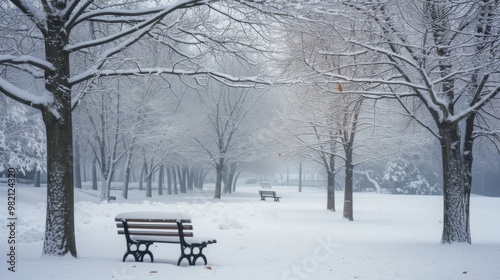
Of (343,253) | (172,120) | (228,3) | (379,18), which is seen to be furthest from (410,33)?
(172,120)

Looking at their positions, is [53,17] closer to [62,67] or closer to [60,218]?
[62,67]

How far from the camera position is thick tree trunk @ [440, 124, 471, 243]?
36.6 ft

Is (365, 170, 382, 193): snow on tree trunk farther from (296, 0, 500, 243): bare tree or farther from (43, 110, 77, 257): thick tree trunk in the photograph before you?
(43, 110, 77, 257): thick tree trunk

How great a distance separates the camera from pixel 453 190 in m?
11.2

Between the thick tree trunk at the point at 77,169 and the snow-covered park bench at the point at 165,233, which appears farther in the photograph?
the thick tree trunk at the point at 77,169

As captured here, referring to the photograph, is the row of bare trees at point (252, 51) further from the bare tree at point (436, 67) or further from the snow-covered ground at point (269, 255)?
the snow-covered ground at point (269, 255)

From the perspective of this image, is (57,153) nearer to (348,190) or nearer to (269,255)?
(269,255)

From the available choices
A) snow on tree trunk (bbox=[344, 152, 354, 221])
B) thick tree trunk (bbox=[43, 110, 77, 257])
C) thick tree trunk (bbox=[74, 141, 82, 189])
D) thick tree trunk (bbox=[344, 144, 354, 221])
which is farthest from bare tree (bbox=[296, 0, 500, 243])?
thick tree trunk (bbox=[74, 141, 82, 189])

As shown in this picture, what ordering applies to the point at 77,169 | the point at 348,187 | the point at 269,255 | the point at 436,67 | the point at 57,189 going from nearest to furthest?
1. the point at 57,189
2. the point at 269,255
3. the point at 436,67
4. the point at 348,187
5. the point at 77,169

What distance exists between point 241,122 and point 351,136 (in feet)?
59.0

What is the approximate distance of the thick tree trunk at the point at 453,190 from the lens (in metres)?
11.2

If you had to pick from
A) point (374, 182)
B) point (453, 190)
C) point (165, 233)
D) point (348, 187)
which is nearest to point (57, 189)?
point (165, 233)

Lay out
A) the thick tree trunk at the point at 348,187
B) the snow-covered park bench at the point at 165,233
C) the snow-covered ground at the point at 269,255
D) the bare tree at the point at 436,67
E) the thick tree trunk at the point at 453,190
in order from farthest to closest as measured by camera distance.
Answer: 1. the thick tree trunk at the point at 348,187
2. the thick tree trunk at the point at 453,190
3. the bare tree at the point at 436,67
4. the snow-covered park bench at the point at 165,233
5. the snow-covered ground at the point at 269,255

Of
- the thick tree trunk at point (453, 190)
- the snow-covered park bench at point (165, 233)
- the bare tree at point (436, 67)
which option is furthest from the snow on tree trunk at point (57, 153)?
the thick tree trunk at point (453, 190)
